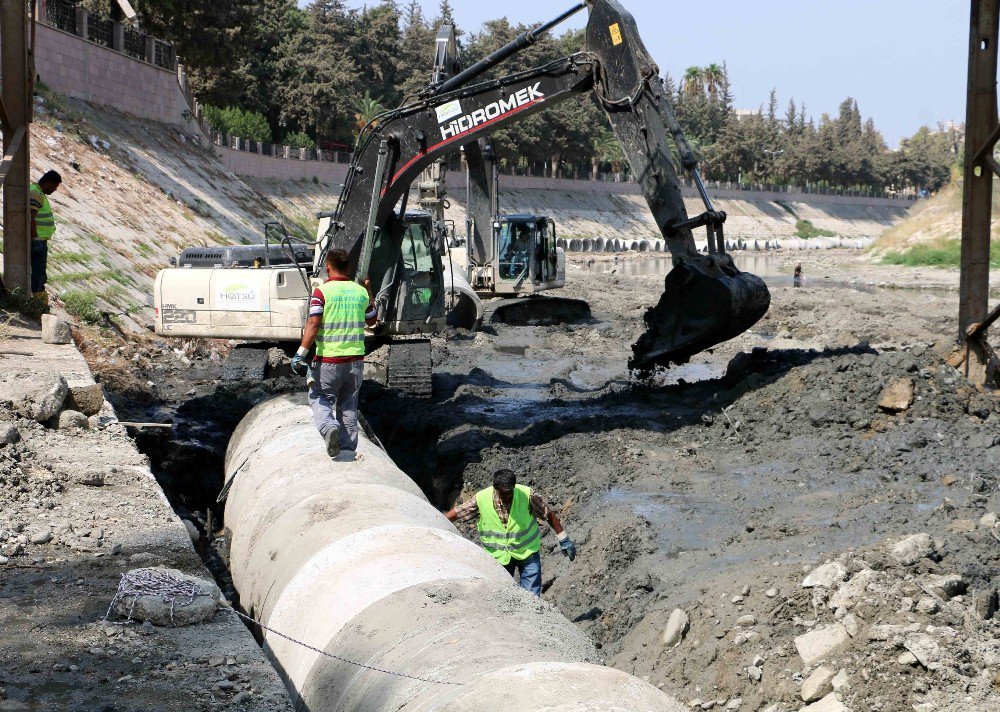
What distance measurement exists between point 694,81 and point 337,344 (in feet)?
409

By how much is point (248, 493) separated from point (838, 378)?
687 cm

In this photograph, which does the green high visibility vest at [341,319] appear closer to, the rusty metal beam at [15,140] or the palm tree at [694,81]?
the rusty metal beam at [15,140]

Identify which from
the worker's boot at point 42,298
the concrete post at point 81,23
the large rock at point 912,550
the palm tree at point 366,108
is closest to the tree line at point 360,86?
the palm tree at point 366,108

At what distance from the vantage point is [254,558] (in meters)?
7.72

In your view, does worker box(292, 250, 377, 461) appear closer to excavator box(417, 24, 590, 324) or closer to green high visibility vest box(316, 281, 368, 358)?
Answer: green high visibility vest box(316, 281, 368, 358)

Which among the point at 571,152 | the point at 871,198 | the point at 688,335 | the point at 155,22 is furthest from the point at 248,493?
the point at 871,198

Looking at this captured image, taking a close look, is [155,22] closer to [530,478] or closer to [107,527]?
[530,478]

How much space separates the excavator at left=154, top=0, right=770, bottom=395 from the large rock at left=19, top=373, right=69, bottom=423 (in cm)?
395

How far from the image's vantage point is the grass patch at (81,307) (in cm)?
1744

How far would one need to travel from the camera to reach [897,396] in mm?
11938

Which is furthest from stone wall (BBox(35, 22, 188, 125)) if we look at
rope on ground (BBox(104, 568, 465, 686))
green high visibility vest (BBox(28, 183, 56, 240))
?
rope on ground (BBox(104, 568, 465, 686))

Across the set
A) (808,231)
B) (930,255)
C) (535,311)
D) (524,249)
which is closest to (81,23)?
(524,249)

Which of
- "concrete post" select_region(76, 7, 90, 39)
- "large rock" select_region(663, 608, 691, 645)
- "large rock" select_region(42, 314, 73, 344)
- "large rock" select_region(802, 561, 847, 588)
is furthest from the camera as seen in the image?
"concrete post" select_region(76, 7, 90, 39)

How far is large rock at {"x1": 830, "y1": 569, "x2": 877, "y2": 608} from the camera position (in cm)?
714
